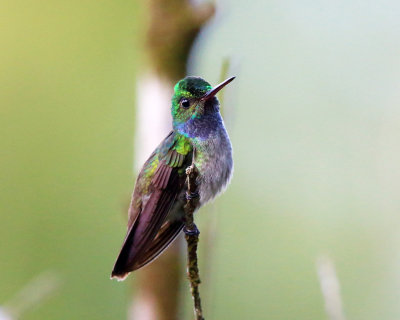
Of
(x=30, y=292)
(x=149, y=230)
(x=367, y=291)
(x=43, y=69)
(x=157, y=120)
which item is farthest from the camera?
(x=43, y=69)

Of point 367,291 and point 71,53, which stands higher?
point 71,53

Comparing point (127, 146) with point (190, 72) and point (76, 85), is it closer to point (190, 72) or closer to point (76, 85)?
point (76, 85)

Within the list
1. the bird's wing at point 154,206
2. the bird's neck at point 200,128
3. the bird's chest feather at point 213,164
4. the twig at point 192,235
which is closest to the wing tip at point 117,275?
the bird's wing at point 154,206

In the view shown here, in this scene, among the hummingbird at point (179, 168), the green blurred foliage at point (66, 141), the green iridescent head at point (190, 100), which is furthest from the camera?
the green blurred foliage at point (66, 141)

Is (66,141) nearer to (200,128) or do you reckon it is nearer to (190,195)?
(200,128)

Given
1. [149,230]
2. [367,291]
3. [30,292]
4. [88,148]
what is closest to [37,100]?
[88,148]

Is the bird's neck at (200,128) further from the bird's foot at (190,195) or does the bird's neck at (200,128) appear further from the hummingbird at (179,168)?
the bird's foot at (190,195)

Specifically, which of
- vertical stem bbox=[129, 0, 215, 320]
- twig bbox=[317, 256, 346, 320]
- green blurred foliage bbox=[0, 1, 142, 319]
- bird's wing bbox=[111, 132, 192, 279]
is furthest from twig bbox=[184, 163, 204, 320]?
green blurred foliage bbox=[0, 1, 142, 319]

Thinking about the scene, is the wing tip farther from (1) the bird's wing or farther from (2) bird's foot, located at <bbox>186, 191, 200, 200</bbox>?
(2) bird's foot, located at <bbox>186, 191, 200, 200</bbox>
